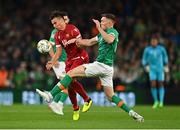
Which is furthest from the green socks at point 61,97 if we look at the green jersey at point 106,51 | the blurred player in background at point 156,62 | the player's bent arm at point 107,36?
the blurred player in background at point 156,62

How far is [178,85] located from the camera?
26594 millimetres

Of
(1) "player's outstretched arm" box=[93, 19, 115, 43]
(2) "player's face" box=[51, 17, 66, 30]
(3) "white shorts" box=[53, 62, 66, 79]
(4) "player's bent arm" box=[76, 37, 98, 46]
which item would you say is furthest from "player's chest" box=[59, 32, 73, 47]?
(3) "white shorts" box=[53, 62, 66, 79]

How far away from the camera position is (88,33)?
3127cm

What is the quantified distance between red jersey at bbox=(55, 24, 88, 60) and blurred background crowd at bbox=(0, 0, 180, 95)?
10.7 meters

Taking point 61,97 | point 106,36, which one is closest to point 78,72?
point 106,36

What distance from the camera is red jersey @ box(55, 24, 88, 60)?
16.2 metres

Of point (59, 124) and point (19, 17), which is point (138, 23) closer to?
point (19, 17)

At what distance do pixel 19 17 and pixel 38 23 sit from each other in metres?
1.19

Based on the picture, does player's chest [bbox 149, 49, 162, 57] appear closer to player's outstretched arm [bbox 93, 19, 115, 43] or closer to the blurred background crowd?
the blurred background crowd

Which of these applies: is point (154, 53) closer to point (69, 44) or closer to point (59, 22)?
point (69, 44)

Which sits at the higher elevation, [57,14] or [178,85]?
[57,14]

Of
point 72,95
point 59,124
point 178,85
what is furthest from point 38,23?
point 59,124

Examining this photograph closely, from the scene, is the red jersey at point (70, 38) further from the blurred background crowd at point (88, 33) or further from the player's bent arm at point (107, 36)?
the blurred background crowd at point (88, 33)

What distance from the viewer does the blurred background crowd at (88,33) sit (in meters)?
27.7
